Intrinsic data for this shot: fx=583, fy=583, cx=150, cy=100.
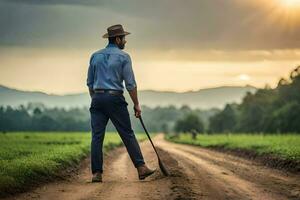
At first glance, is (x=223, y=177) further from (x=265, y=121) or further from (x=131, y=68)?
(x=265, y=121)

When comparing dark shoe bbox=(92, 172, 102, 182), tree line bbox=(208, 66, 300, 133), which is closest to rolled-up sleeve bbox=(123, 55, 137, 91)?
dark shoe bbox=(92, 172, 102, 182)

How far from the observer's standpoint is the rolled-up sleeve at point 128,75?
38.8 feet

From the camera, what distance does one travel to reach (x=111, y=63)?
11.9 meters

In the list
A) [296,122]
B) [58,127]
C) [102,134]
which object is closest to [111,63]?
[102,134]

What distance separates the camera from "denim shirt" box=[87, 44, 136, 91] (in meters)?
11.9

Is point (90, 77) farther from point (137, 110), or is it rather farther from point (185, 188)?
point (185, 188)

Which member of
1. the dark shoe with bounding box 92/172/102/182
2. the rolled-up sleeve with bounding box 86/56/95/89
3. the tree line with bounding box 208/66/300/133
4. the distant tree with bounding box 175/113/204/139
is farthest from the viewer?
the distant tree with bounding box 175/113/204/139

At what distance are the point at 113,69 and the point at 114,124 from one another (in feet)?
3.82

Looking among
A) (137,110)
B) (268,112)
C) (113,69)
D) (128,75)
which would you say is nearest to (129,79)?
(128,75)

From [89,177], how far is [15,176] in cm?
280

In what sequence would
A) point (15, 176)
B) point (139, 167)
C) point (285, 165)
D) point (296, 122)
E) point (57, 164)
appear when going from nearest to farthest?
point (15, 176), point (139, 167), point (57, 164), point (285, 165), point (296, 122)

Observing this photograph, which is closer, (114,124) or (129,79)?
(129,79)

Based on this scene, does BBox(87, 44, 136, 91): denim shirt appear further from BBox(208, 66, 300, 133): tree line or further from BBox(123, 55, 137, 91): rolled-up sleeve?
BBox(208, 66, 300, 133): tree line

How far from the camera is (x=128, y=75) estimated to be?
1185cm
